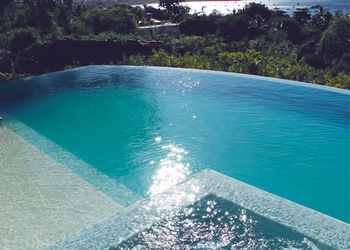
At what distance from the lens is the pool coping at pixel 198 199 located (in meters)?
3.83

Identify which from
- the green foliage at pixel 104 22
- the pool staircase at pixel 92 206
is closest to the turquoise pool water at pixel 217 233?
the pool staircase at pixel 92 206

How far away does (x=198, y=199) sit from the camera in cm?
455

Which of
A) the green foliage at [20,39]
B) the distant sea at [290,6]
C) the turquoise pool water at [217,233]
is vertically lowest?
the distant sea at [290,6]

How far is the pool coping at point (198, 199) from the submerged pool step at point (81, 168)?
0.67m

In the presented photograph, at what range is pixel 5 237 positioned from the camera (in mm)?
4312

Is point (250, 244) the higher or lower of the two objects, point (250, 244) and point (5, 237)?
the higher

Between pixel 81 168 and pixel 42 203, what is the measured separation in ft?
3.56

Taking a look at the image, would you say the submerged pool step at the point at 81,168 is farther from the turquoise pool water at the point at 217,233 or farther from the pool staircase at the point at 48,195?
the turquoise pool water at the point at 217,233

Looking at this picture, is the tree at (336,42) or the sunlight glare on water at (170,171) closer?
the sunlight glare on water at (170,171)

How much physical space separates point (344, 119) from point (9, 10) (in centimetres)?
1107

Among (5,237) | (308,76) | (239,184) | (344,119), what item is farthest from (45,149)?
(308,76)

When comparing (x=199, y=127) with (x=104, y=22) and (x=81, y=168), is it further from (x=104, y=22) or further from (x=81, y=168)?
(x=104, y=22)

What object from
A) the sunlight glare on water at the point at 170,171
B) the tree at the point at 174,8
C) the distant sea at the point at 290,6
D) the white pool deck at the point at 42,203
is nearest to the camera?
the white pool deck at the point at 42,203

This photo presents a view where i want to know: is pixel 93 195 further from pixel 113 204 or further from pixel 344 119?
pixel 344 119
